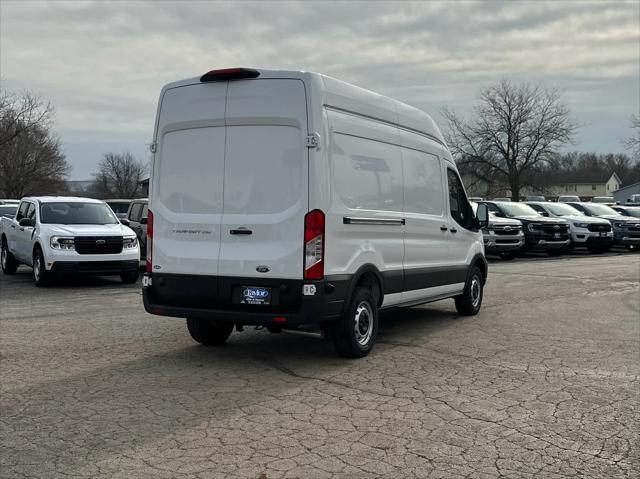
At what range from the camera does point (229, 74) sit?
6.61 m

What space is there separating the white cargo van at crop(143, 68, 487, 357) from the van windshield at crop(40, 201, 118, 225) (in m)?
7.83

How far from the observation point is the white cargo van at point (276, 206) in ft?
20.6

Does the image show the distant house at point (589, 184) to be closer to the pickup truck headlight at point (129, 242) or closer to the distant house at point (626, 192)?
the distant house at point (626, 192)

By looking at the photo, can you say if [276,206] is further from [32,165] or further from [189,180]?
[32,165]

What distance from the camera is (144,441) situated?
457 centimetres

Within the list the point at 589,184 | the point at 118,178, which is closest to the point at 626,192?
the point at 589,184

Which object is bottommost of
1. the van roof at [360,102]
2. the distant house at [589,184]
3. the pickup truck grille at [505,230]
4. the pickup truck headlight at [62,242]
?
the pickup truck headlight at [62,242]

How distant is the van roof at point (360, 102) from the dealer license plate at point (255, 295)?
184cm

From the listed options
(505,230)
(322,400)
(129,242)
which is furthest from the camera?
(505,230)

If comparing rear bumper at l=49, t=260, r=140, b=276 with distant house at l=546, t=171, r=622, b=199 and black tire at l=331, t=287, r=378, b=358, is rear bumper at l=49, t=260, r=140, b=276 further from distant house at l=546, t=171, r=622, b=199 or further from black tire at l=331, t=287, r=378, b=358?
distant house at l=546, t=171, r=622, b=199

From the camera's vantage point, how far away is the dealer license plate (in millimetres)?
6332

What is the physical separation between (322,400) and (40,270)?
971 centimetres

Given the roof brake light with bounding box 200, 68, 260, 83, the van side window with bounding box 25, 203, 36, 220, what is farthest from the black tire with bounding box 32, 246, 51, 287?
the roof brake light with bounding box 200, 68, 260, 83

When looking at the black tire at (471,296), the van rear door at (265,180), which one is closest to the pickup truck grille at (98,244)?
the black tire at (471,296)
